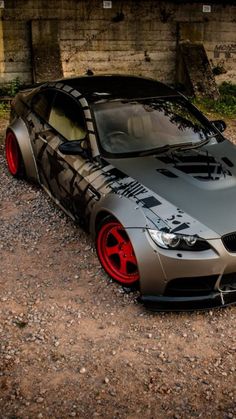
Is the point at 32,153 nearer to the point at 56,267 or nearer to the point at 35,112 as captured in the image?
the point at 35,112

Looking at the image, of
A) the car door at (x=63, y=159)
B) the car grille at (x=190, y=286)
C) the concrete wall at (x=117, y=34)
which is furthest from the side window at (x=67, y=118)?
the concrete wall at (x=117, y=34)

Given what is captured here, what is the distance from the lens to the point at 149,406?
3.49m

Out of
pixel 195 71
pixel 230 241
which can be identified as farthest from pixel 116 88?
pixel 195 71

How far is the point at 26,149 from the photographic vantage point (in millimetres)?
6477

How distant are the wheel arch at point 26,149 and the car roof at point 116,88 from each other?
864 millimetres

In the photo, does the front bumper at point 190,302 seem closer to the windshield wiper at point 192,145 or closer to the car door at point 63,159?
the car door at point 63,159

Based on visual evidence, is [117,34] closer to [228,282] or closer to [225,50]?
[225,50]

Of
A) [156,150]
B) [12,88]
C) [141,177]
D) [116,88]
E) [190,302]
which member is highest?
[116,88]

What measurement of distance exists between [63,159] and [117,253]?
1.39m

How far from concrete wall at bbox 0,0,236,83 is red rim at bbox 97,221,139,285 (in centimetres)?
750

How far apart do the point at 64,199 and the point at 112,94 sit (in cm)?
133

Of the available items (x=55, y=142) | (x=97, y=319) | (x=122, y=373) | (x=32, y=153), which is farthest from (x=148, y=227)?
(x=32, y=153)

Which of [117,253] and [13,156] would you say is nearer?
[117,253]

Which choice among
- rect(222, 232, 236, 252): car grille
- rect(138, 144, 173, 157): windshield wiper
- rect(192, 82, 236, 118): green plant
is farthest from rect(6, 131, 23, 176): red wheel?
rect(192, 82, 236, 118): green plant
